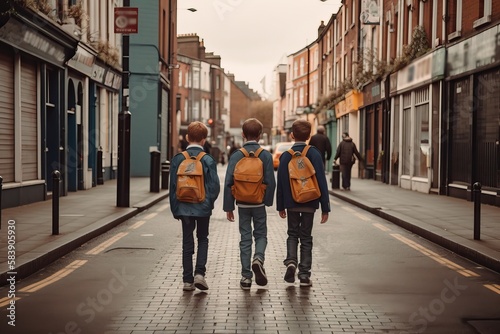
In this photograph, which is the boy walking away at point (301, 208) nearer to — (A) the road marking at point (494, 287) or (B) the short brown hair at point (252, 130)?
(B) the short brown hair at point (252, 130)

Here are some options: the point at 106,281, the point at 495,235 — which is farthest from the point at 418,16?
the point at 106,281

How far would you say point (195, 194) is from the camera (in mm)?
6715

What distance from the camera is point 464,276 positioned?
786cm

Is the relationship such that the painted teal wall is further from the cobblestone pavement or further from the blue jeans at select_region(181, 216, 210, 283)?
the blue jeans at select_region(181, 216, 210, 283)

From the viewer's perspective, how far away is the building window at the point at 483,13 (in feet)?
53.6

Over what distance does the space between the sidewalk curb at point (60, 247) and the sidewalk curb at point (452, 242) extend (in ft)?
16.9

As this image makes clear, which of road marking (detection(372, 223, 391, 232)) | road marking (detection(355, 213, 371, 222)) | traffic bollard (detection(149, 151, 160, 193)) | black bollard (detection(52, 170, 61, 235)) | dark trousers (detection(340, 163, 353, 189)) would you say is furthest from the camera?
dark trousers (detection(340, 163, 353, 189))

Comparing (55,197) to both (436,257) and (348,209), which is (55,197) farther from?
(348,209)

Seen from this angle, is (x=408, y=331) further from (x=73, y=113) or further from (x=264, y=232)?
(x=73, y=113)

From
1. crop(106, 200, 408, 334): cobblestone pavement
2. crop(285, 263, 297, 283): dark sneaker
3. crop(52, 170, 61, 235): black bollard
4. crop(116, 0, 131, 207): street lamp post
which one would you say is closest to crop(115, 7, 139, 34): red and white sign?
crop(116, 0, 131, 207): street lamp post

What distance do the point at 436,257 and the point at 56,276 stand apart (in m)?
4.85

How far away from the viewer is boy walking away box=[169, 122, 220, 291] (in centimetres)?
675

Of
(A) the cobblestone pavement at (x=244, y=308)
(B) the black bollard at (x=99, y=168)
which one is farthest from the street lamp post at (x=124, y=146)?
(B) the black bollard at (x=99, y=168)

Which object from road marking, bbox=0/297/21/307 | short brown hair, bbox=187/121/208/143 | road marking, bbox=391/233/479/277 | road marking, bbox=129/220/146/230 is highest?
short brown hair, bbox=187/121/208/143
